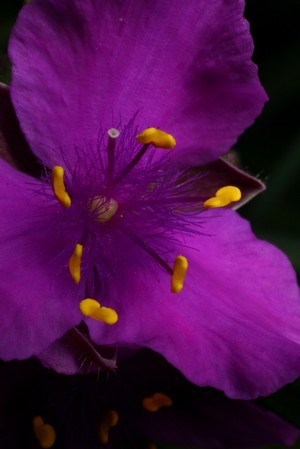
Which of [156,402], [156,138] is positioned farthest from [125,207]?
[156,402]

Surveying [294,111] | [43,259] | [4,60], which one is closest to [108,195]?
[43,259]

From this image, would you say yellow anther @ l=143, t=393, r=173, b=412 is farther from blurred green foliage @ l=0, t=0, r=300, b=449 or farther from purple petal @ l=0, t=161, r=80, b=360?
blurred green foliage @ l=0, t=0, r=300, b=449

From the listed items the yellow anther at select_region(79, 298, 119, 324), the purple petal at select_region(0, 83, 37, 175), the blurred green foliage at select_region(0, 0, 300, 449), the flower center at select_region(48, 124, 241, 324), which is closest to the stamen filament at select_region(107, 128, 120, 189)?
the flower center at select_region(48, 124, 241, 324)

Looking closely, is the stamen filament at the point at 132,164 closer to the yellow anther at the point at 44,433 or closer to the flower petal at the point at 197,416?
the flower petal at the point at 197,416

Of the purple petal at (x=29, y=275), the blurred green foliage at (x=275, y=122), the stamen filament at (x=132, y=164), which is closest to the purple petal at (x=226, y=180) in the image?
the stamen filament at (x=132, y=164)

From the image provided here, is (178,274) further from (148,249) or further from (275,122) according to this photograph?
(275,122)

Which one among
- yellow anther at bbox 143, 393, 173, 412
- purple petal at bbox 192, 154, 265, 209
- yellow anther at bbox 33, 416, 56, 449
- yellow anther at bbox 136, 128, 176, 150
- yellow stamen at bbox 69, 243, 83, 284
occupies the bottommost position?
yellow anther at bbox 33, 416, 56, 449
